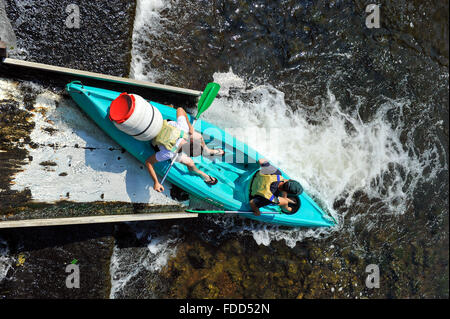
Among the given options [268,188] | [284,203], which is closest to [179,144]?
[268,188]

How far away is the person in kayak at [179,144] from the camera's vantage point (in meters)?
3.91

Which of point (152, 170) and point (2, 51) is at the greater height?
point (2, 51)

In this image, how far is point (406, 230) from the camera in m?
6.31

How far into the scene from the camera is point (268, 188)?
4.52 meters

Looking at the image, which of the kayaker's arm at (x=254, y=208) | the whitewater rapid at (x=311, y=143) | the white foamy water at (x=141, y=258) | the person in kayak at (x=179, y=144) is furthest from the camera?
the whitewater rapid at (x=311, y=143)

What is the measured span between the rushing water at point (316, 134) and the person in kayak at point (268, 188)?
753 millimetres

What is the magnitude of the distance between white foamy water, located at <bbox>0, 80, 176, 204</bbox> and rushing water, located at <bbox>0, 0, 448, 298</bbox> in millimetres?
954

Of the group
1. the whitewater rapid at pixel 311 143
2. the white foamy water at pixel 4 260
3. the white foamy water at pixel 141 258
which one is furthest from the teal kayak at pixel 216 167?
the white foamy water at pixel 4 260

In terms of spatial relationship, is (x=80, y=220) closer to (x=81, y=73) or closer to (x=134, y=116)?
(x=134, y=116)

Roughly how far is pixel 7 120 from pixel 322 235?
5.43 metres

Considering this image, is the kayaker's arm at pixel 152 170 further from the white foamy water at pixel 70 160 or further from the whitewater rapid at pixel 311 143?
the whitewater rapid at pixel 311 143

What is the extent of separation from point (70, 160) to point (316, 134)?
4.26 m

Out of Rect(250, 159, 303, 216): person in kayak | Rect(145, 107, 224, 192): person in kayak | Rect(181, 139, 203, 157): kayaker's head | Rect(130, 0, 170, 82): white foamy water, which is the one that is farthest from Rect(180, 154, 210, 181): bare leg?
Rect(130, 0, 170, 82): white foamy water

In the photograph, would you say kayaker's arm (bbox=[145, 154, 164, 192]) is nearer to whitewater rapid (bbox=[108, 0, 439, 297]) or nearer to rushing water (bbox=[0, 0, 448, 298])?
rushing water (bbox=[0, 0, 448, 298])
